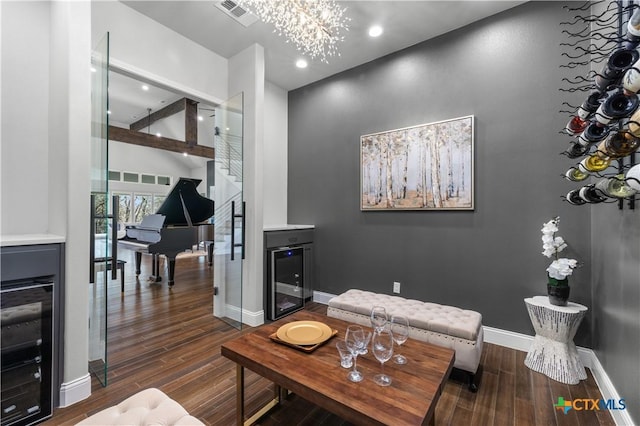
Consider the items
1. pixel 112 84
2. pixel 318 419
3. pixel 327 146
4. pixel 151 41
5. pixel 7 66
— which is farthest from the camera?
pixel 112 84

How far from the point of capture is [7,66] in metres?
2.04

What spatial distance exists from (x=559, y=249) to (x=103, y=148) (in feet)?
12.5

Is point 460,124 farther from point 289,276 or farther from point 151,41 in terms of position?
point 151,41

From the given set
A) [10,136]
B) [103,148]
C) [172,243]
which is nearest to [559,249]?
[103,148]

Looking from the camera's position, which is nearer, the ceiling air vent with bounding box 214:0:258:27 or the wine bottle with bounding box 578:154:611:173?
the wine bottle with bounding box 578:154:611:173

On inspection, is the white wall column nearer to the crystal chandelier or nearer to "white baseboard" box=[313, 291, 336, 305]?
the crystal chandelier

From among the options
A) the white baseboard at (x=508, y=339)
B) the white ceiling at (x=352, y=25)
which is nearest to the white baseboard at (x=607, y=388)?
the white baseboard at (x=508, y=339)

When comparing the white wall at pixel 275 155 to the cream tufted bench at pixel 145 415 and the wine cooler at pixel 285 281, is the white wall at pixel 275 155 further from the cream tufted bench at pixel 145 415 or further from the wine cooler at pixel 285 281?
the cream tufted bench at pixel 145 415

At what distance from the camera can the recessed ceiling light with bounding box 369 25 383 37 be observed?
2.97 metres

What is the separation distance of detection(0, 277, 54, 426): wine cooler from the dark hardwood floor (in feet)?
0.58

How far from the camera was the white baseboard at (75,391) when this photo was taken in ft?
6.10

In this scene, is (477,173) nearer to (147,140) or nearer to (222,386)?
(222,386)

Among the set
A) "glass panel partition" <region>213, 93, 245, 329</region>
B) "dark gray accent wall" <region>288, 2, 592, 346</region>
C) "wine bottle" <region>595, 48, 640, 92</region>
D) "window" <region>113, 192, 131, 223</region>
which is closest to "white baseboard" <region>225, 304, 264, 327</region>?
"glass panel partition" <region>213, 93, 245, 329</region>

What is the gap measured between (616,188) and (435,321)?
1.46 metres
